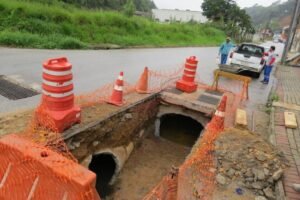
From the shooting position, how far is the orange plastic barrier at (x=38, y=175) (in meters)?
3.26

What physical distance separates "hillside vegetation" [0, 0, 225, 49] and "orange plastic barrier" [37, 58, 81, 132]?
33.5 feet

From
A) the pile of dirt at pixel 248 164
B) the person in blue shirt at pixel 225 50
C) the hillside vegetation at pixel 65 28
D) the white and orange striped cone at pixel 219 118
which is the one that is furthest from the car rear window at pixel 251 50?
the pile of dirt at pixel 248 164

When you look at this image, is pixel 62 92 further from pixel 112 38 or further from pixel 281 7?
pixel 281 7

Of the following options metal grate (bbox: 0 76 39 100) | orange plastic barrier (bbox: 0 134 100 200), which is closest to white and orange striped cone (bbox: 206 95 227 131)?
orange plastic barrier (bbox: 0 134 100 200)

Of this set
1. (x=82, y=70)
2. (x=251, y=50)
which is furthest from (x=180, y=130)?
(x=251, y=50)

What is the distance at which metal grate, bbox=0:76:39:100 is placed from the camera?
6.89 meters

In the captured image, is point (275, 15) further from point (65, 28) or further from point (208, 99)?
point (208, 99)

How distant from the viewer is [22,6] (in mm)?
15891

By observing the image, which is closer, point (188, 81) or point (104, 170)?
point (104, 170)

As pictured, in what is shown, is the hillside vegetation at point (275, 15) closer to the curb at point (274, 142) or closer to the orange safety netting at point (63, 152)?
the curb at point (274, 142)

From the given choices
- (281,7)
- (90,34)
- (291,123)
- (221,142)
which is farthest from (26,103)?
(281,7)

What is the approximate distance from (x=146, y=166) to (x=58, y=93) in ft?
14.9

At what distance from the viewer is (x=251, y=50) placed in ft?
47.9

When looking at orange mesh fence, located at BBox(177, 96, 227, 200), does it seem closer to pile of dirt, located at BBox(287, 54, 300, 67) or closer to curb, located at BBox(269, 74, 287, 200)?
curb, located at BBox(269, 74, 287, 200)
